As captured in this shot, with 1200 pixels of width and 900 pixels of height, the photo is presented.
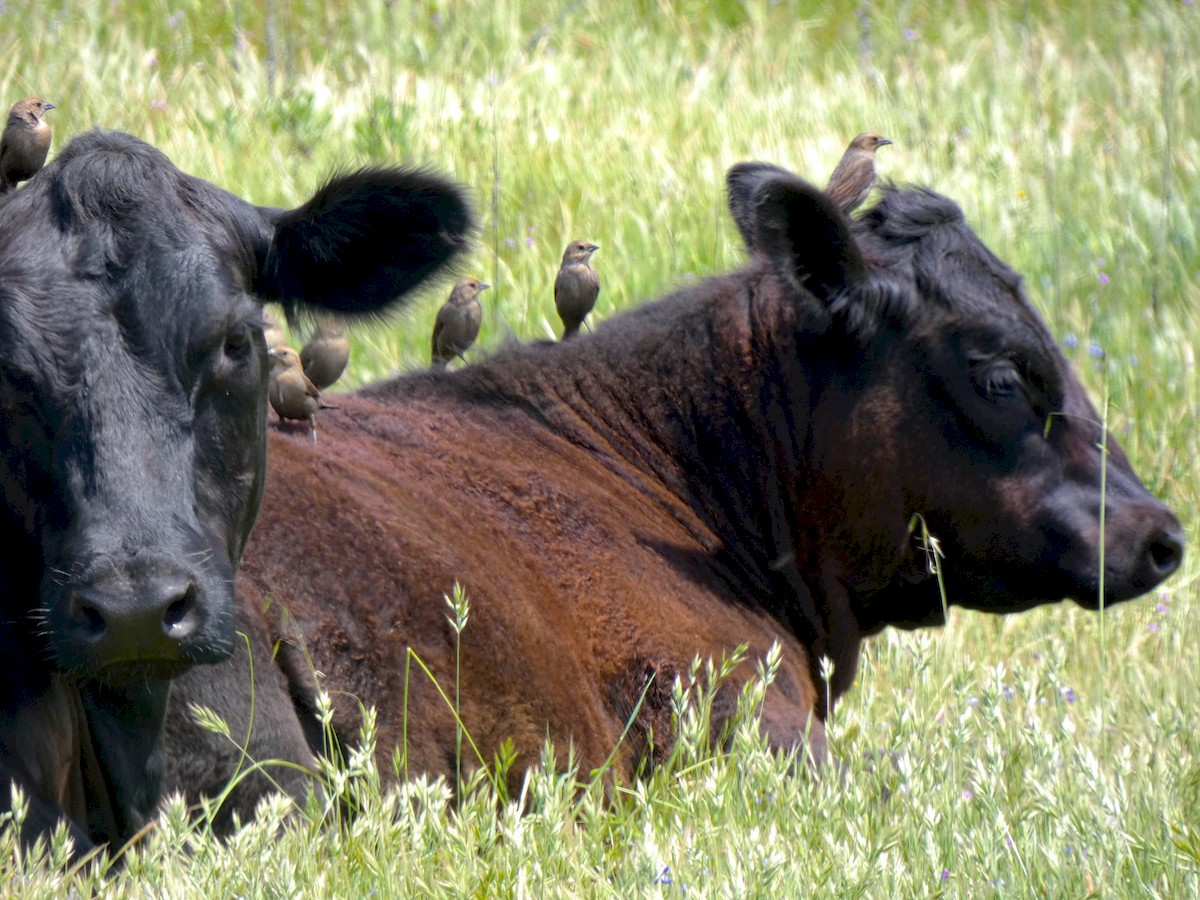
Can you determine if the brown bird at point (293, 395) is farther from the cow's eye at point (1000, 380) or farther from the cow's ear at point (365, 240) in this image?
the cow's eye at point (1000, 380)

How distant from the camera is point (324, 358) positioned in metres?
5.68

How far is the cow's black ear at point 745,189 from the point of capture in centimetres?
479

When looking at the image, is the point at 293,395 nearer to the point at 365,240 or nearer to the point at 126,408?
the point at 365,240

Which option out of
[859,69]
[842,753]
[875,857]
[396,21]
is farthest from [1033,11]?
[875,857]

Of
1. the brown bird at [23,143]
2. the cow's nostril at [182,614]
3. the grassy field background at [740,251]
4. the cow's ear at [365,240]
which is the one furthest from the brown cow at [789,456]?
the cow's nostril at [182,614]

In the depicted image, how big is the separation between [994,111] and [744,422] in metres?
7.22

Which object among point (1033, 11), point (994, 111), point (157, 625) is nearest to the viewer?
point (157, 625)

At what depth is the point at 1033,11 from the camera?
15844 mm

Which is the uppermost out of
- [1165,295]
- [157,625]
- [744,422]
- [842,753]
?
[157,625]

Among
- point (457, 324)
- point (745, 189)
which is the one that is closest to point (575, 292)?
point (457, 324)

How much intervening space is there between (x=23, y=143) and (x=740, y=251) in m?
2.12

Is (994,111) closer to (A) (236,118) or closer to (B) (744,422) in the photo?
(A) (236,118)

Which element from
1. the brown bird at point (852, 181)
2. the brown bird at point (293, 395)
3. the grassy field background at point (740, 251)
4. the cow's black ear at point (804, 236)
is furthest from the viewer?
the brown bird at point (852, 181)

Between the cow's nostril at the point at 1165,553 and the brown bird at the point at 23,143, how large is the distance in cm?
335
